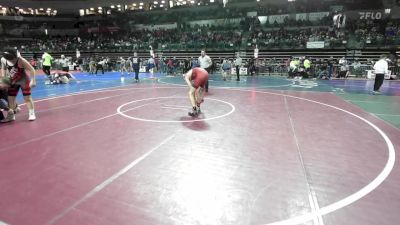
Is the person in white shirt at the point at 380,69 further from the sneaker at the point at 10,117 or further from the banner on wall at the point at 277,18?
the banner on wall at the point at 277,18

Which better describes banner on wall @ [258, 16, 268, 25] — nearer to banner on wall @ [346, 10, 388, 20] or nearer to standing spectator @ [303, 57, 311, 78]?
banner on wall @ [346, 10, 388, 20]

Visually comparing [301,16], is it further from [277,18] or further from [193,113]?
[193,113]

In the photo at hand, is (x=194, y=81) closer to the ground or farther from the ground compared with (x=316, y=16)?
closer to the ground

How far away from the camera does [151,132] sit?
6121 millimetres

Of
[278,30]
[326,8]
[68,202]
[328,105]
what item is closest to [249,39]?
[278,30]

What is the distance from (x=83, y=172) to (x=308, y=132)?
14.4 feet

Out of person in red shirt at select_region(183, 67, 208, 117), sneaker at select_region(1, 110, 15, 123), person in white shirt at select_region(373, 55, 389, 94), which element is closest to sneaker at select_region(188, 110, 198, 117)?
person in red shirt at select_region(183, 67, 208, 117)

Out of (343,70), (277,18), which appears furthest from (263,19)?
(343,70)

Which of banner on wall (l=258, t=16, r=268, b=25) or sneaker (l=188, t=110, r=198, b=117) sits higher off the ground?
banner on wall (l=258, t=16, r=268, b=25)

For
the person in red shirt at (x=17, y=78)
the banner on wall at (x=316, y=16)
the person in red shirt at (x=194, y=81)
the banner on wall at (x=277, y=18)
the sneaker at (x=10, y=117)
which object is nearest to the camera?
the person in red shirt at (x=17, y=78)

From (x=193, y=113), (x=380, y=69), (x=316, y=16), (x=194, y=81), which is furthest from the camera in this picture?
(x=316, y=16)

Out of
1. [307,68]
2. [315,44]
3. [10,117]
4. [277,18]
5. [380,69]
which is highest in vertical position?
[277,18]

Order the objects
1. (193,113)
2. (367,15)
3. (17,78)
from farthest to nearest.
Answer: (367,15), (193,113), (17,78)

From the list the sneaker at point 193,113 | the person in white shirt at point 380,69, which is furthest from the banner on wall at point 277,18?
the sneaker at point 193,113
